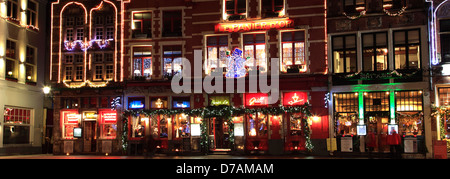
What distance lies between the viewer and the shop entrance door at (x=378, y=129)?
2714 centimetres

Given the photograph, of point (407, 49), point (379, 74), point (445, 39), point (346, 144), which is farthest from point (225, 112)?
point (445, 39)

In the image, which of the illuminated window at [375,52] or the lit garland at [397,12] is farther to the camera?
the illuminated window at [375,52]

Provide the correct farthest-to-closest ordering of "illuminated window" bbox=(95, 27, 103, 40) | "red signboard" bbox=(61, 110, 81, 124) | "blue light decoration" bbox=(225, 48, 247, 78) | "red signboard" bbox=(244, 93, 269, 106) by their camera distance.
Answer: "illuminated window" bbox=(95, 27, 103, 40) → "red signboard" bbox=(61, 110, 81, 124) → "blue light decoration" bbox=(225, 48, 247, 78) → "red signboard" bbox=(244, 93, 269, 106)

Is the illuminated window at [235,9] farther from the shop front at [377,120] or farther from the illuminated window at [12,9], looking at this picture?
the illuminated window at [12,9]

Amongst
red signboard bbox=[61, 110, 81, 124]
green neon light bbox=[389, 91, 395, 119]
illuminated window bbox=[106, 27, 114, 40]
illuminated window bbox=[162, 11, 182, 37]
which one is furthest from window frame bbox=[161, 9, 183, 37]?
green neon light bbox=[389, 91, 395, 119]

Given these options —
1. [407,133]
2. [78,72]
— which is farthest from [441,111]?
[78,72]

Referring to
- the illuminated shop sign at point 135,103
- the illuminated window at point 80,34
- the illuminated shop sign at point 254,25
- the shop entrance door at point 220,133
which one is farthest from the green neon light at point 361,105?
the illuminated window at point 80,34

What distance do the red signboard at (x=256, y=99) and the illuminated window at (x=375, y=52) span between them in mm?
6258

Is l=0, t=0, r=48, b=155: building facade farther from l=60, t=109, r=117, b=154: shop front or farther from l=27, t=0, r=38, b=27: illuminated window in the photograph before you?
l=60, t=109, r=117, b=154: shop front

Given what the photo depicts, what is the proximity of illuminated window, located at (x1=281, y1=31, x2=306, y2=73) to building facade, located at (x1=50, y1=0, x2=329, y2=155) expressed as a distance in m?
0.06

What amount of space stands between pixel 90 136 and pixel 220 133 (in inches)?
352

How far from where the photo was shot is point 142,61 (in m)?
31.7

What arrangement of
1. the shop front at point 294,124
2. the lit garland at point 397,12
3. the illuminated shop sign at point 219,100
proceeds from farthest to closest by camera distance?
the illuminated shop sign at point 219,100, the shop front at point 294,124, the lit garland at point 397,12

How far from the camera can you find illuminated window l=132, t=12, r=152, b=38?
31681mm
